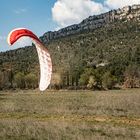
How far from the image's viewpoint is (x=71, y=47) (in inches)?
6816

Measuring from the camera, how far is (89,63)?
156375 mm

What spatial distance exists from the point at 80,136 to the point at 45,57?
398 centimetres

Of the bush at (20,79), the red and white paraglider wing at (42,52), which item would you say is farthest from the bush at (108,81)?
the red and white paraglider wing at (42,52)

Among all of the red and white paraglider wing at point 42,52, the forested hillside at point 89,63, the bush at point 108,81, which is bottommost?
the red and white paraglider wing at point 42,52

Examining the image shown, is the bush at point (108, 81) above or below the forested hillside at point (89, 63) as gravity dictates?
below

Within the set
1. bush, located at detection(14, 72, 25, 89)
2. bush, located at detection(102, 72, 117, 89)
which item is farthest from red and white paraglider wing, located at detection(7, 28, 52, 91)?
bush, located at detection(14, 72, 25, 89)

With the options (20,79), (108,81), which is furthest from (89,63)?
(108,81)

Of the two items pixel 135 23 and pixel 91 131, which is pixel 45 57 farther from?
pixel 135 23

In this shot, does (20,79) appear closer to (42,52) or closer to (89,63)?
(89,63)

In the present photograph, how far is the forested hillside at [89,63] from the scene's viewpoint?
366ft

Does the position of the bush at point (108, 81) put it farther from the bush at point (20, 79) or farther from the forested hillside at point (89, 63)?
the bush at point (20, 79)

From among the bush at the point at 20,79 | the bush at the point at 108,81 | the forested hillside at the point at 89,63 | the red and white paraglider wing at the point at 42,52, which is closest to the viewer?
the red and white paraglider wing at the point at 42,52

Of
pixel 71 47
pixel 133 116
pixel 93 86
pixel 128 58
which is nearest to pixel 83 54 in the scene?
pixel 71 47

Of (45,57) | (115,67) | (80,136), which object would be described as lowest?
(80,136)
